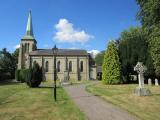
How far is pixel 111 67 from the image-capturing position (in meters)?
43.0

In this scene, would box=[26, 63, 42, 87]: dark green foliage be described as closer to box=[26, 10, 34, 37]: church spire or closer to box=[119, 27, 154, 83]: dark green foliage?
box=[119, 27, 154, 83]: dark green foliage

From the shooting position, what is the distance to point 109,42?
146ft

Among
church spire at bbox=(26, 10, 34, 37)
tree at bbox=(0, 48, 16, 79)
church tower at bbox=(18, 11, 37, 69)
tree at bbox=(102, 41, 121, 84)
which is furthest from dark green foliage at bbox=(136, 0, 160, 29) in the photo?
tree at bbox=(0, 48, 16, 79)

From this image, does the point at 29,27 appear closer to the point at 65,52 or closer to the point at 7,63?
the point at 7,63

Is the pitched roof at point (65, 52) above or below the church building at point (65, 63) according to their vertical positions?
above

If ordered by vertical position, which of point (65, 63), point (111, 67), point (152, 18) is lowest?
point (111, 67)

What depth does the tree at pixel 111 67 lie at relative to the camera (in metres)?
42.6

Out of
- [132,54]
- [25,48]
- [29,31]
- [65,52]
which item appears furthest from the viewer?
[29,31]

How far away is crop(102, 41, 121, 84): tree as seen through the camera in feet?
140

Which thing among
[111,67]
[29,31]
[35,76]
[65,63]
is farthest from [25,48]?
[35,76]

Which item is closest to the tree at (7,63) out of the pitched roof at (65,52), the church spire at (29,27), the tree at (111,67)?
the church spire at (29,27)

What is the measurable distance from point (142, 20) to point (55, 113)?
17.9 metres

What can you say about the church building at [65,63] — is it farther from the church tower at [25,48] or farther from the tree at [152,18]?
the tree at [152,18]

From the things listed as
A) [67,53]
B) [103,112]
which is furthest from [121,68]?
[67,53]
